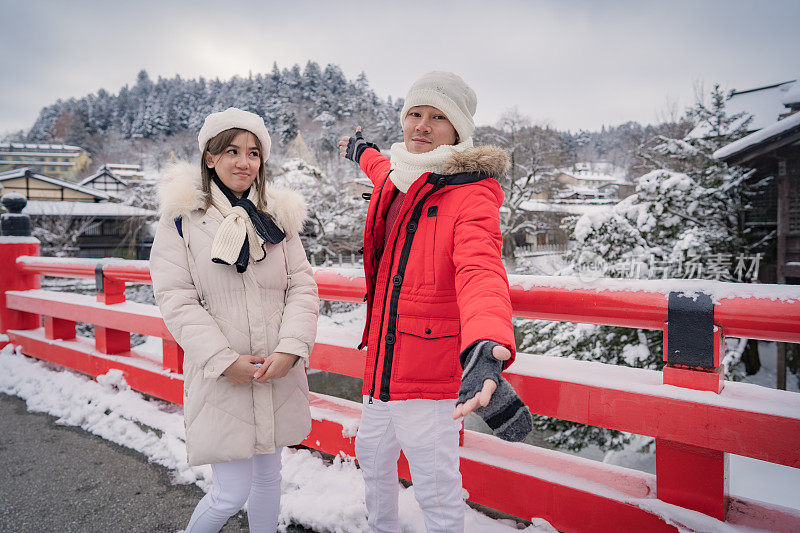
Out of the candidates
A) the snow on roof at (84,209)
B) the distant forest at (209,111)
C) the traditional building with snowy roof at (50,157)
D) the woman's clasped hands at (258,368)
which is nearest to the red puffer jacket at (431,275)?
the woman's clasped hands at (258,368)

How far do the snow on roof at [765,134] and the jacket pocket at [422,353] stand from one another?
9.62 meters

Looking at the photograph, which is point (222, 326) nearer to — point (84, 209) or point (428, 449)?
point (428, 449)

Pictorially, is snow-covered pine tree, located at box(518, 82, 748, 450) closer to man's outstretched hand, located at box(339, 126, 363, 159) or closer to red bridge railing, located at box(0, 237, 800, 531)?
red bridge railing, located at box(0, 237, 800, 531)

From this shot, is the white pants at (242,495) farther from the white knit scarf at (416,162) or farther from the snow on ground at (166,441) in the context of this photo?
the white knit scarf at (416,162)

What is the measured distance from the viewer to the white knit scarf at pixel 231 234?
1.54 metres

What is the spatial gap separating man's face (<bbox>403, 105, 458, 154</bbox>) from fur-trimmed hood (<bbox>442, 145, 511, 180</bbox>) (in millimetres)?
175

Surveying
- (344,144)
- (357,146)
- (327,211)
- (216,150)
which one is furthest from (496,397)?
(327,211)

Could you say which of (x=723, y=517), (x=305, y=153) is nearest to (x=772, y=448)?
(x=723, y=517)

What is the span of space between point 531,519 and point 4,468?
290 centimetres

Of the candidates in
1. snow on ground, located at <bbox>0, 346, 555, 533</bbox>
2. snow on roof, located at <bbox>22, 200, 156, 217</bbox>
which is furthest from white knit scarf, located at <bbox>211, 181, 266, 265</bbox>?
snow on roof, located at <bbox>22, 200, 156, 217</bbox>

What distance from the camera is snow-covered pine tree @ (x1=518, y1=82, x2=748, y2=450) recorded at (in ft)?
22.8

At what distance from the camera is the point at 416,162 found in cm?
150

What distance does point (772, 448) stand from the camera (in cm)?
138

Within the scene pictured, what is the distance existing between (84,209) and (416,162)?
27858 mm
